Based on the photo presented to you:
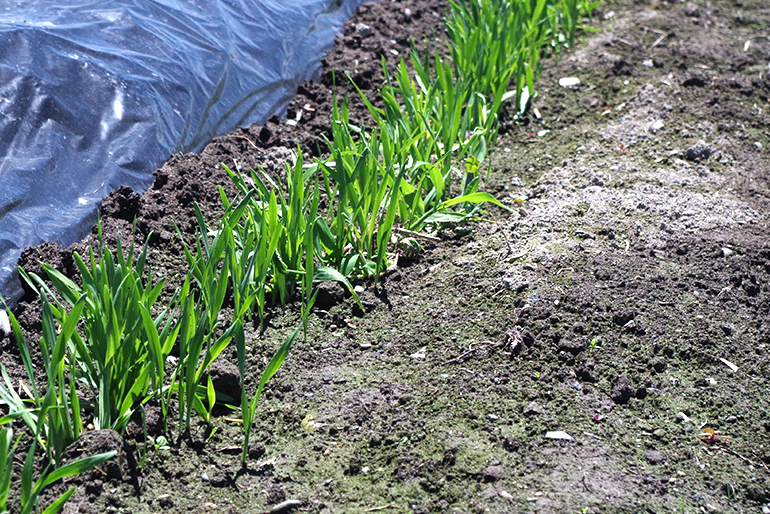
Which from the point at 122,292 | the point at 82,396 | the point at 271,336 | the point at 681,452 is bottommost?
the point at 681,452

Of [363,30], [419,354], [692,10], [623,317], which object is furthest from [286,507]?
[692,10]

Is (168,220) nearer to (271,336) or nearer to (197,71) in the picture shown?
(271,336)

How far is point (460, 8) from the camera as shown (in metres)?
3.38

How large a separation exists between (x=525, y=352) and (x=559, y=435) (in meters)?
0.32

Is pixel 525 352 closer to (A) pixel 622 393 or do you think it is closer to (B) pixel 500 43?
(A) pixel 622 393

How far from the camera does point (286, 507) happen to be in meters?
1.46

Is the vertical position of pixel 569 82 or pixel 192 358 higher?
pixel 192 358

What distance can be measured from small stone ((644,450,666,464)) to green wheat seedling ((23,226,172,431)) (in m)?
1.14

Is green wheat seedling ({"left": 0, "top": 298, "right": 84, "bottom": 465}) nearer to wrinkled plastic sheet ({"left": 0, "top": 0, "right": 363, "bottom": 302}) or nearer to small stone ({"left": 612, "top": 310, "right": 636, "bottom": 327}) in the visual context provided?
wrinkled plastic sheet ({"left": 0, "top": 0, "right": 363, "bottom": 302})

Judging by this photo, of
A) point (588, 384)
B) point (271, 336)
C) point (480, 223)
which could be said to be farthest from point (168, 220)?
point (588, 384)

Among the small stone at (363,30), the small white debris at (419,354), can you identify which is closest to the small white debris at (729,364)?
the small white debris at (419,354)

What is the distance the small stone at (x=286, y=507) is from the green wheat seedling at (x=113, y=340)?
398 millimetres

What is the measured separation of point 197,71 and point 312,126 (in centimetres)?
Answer: 56

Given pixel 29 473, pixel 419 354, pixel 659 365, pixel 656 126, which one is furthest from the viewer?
pixel 656 126
